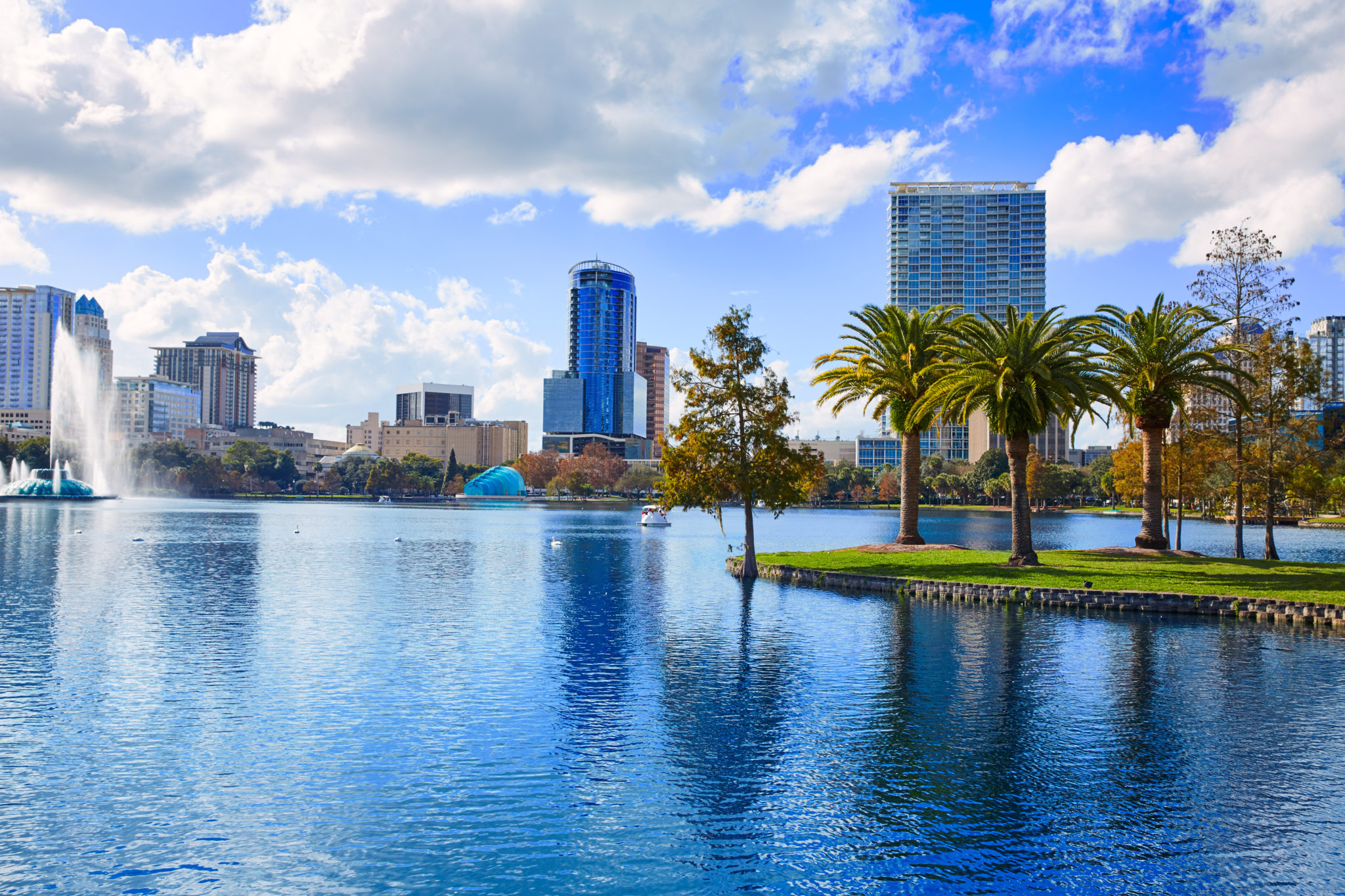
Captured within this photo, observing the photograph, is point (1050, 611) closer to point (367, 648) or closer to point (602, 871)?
point (367, 648)

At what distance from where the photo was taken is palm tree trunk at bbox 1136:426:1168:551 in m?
52.8

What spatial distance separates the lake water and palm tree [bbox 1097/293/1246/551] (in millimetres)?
20985

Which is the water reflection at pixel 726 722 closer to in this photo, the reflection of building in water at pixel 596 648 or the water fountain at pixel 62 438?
the reflection of building in water at pixel 596 648

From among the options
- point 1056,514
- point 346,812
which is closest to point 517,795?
point 346,812

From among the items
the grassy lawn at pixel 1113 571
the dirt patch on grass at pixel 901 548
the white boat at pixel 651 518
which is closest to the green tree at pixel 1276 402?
the grassy lawn at pixel 1113 571

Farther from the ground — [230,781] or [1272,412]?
[1272,412]

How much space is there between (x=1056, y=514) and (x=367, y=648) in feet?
605

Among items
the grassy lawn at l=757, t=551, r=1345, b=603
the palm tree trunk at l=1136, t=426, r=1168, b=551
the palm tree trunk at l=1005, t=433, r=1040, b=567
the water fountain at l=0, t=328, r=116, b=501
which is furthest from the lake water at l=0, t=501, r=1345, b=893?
the water fountain at l=0, t=328, r=116, b=501

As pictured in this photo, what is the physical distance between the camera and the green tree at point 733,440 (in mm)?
47344

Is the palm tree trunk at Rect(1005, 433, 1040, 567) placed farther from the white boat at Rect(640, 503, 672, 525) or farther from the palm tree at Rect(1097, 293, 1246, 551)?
the white boat at Rect(640, 503, 672, 525)

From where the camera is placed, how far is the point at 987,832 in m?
14.1

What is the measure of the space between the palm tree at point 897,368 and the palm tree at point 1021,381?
18.5 ft

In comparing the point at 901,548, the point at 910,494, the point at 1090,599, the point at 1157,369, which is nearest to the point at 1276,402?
the point at 1157,369

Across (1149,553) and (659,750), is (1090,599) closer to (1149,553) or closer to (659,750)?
(1149,553)
